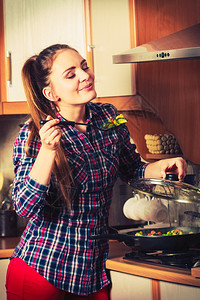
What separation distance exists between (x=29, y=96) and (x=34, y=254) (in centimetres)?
48

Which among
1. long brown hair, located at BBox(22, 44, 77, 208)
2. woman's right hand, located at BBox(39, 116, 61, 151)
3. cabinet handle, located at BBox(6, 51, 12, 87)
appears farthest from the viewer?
cabinet handle, located at BBox(6, 51, 12, 87)

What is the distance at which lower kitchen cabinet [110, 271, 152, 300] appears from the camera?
1.58 metres

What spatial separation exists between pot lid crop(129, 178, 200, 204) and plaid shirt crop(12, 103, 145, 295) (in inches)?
5.7

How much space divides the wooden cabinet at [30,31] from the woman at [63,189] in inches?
23.8

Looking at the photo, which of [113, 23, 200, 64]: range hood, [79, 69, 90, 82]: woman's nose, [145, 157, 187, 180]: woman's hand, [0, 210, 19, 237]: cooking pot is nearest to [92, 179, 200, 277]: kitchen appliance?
[145, 157, 187, 180]: woman's hand

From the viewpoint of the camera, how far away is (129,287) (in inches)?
63.9

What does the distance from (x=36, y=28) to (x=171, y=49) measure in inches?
27.9

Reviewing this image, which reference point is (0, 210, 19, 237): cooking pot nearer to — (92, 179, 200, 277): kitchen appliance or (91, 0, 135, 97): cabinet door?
(91, 0, 135, 97): cabinet door

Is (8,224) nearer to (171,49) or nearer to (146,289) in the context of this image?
(146,289)

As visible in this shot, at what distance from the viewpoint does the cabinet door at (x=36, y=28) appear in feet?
7.11

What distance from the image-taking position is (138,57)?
6.10 feet

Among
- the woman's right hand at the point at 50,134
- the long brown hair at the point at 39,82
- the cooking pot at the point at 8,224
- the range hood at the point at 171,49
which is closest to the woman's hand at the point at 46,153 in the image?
the woman's right hand at the point at 50,134

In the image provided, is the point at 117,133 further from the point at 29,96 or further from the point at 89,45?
the point at 89,45

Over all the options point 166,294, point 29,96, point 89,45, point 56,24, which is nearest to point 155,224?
point 166,294
